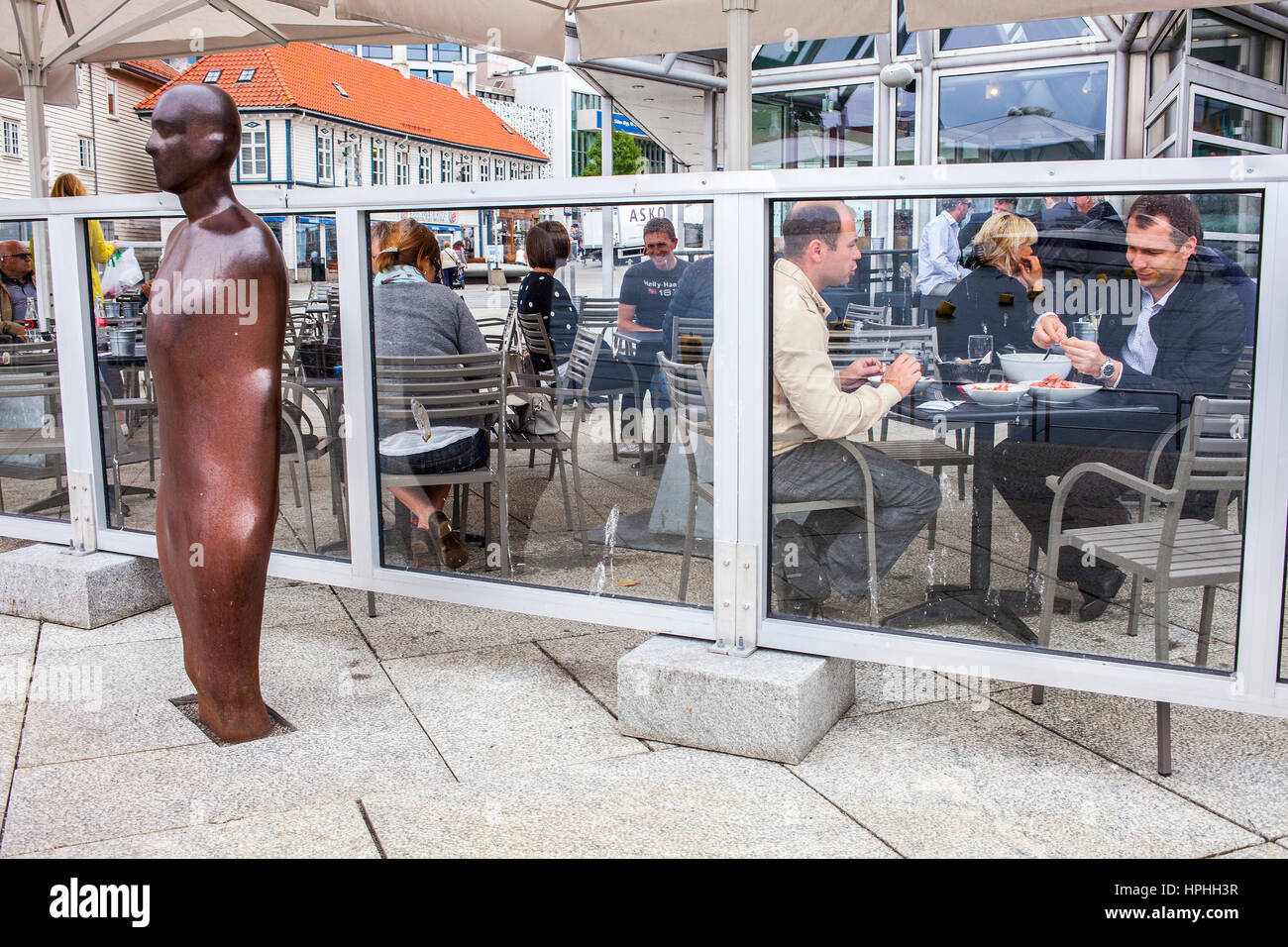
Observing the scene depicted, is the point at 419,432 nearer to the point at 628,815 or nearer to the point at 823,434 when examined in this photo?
the point at 823,434

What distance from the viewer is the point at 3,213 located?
185 inches

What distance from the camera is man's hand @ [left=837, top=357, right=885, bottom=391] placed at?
10.8 feet

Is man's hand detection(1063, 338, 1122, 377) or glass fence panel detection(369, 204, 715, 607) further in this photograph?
glass fence panel detection(369, 204, 715, 607)

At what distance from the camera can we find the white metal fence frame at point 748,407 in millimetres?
2807

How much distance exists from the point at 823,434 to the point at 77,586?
3009 mm

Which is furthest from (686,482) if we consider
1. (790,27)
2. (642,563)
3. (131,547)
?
(790,27)

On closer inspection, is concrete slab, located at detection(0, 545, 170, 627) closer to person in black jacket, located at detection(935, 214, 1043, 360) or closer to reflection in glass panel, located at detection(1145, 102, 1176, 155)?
person in black jacket, located at detection(935, 214, 1043, 360)

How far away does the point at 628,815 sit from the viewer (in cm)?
295

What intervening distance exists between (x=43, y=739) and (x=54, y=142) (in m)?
40.1

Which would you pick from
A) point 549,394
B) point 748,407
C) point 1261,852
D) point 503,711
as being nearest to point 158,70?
point 549,394

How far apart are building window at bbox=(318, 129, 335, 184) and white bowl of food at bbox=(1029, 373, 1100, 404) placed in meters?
55.8

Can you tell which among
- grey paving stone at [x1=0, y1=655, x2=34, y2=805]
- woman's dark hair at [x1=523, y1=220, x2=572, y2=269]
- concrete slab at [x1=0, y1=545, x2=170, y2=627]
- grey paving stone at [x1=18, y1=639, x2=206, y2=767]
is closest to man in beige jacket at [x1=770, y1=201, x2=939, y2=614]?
woman's dark hair at [x1=523, y1=220, x2=572, y2=269]

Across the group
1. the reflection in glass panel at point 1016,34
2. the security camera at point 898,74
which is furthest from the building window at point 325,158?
the reflection in glass panel at point 1016,34

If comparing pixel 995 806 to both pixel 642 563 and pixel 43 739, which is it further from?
pixel 43 739
